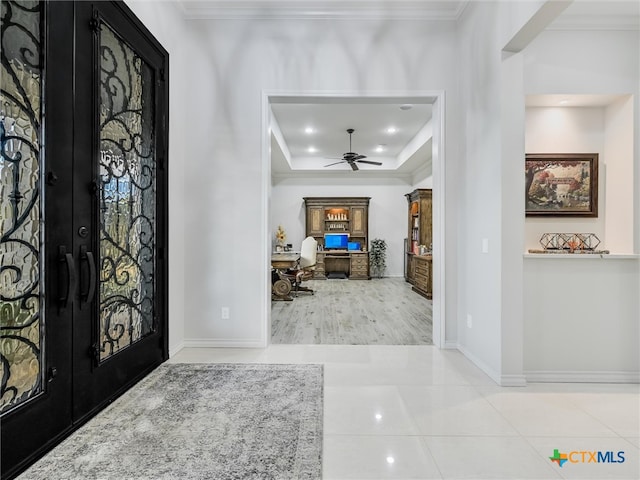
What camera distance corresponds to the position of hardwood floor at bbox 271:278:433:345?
3.97 m

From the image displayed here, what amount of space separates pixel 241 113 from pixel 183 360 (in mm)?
2413

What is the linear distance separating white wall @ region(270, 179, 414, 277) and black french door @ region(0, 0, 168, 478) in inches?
286

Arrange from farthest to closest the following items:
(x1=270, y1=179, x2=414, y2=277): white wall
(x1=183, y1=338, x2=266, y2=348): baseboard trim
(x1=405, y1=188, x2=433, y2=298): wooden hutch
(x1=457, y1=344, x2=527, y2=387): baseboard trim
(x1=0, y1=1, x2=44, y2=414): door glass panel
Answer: (x1=270, y1=179, x2=414, y2=277): white wall → (x1=405, y1=188, x2=433, y2=298): wooden hutch → (x1=183, y1=338, x2=266, y2=348): baseboard trim → (x1=457, y1=344, x2=527, y2=387): baseboard trim → (x1=0, y1=1, x2=44, y2=414): door glass panel

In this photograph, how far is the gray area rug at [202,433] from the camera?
1.69 meters

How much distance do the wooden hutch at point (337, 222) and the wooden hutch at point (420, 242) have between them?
4.13 feet

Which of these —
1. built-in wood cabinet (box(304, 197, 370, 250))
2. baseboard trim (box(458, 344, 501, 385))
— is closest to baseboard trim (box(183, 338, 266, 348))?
baseboard trim (box(458, 344, 501, 385))

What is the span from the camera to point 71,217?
2049 mm

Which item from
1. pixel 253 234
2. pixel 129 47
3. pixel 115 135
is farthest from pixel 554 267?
pixel 129 47

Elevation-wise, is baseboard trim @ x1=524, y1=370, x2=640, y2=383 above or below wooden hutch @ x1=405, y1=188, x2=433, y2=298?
below

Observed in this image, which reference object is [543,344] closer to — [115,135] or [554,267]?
[554,267]

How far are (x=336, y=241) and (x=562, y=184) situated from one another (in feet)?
23.0

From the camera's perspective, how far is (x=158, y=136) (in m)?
3.11

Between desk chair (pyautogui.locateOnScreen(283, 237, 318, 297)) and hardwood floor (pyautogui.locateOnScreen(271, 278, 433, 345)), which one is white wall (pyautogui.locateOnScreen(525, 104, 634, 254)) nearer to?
hardwood floor (pyautogui.locateOnScreen(271, 278, 433, 345))

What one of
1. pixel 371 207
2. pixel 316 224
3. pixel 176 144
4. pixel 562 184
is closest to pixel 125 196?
pixel 176 144
